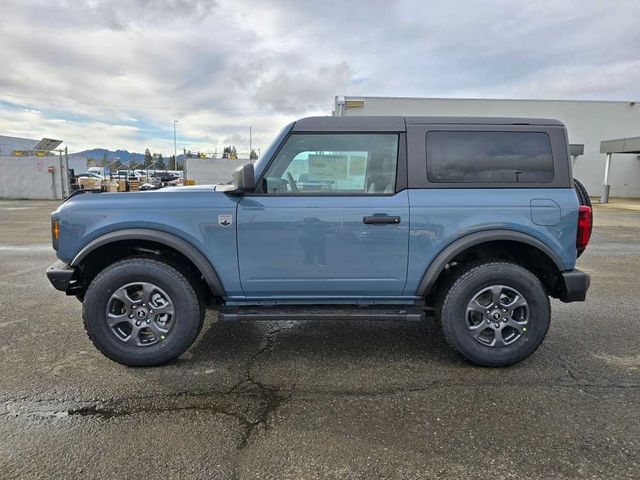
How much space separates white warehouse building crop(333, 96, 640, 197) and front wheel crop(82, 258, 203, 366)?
23147 millimetres

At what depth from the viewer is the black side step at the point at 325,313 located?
10.8 feet

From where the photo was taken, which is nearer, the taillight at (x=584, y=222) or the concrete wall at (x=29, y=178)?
the taillight at (x=584, y=222)

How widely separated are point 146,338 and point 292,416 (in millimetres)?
1419

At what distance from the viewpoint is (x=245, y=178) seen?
3176mm

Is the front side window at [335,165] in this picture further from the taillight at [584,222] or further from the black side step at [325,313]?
the taillight at [584,222]

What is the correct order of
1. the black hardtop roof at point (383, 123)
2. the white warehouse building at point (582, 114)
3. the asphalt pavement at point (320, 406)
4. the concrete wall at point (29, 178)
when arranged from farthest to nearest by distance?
the white warehouse building at point (582, 114) → the concrete wall at point (29, 178) → the black hardtop roof at point (383, 123) → the asphalt pavement at point (320, 406)

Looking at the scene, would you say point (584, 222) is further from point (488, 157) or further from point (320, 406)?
point (320, 406)

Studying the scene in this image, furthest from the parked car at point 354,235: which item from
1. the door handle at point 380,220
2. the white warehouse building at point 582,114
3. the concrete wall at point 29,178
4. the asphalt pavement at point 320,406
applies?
the white warehouse building at point 582,114

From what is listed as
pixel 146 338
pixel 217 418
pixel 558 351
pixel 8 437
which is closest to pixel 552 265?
pixel 558 351

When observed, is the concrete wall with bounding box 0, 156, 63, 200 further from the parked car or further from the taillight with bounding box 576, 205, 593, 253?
the taillight with bounding box 576, 205, 593, 253

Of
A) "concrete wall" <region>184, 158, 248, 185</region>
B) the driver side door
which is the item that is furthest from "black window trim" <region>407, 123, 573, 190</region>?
"concrete wall" <region>184, 158, 248, 185</region>

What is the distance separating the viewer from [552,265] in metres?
3.38

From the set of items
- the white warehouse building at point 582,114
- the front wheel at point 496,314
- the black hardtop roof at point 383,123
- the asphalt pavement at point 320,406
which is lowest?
the asphalt pavement at point 320,406

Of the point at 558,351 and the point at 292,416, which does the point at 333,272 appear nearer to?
the point at 292,416
